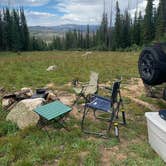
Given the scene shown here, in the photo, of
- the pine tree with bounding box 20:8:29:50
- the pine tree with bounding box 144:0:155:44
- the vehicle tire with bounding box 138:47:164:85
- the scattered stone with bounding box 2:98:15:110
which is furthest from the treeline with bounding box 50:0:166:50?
the scattered stone with bounding box 2:98:15:110

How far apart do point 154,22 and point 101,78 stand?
30232 millimetres

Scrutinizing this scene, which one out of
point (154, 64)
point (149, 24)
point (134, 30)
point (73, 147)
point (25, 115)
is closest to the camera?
point (73, 147)

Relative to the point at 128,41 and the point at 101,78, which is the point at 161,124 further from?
the point at 128,41

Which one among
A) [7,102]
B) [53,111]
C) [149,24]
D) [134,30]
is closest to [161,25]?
[149,24]

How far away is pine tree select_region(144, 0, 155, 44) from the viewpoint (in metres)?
34.5

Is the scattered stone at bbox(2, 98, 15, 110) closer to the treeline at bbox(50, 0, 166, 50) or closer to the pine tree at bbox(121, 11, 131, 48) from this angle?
the treeline at bbox(50, 0, 166, 50)

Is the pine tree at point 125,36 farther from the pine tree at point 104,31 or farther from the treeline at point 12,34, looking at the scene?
the treeline at point 12,34

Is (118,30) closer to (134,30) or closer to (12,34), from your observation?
(134,30)

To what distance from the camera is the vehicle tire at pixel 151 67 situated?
4883mm

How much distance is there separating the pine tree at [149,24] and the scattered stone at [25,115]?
31.7 m

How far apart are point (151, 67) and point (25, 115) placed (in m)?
2.66

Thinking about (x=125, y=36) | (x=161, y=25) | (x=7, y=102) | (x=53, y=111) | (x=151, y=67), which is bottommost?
(x=7, y=102)

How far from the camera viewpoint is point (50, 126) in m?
4.50

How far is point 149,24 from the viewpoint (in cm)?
3478
